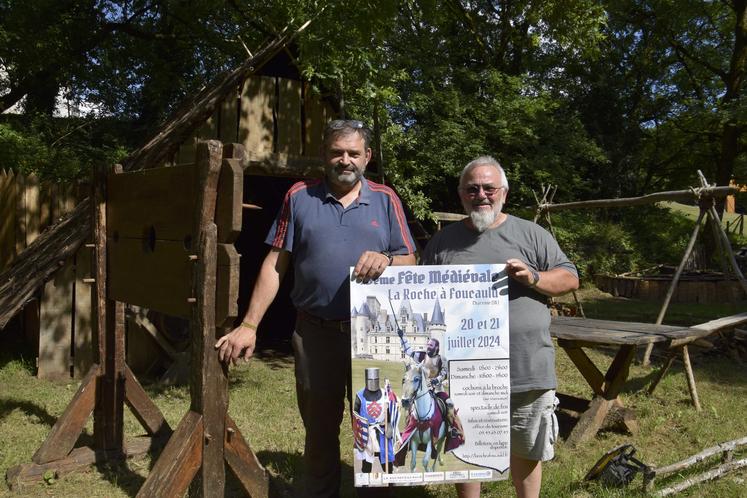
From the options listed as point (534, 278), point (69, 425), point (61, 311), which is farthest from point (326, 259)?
point (61, 311)

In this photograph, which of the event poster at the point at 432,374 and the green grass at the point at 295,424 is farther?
the green grass at the point at 295,424

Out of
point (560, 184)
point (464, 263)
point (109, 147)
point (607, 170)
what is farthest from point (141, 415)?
point (607, 170)

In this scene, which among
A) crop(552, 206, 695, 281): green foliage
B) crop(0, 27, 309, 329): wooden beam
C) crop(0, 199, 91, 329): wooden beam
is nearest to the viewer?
crop(0, 199, 91, 329): wooden beam

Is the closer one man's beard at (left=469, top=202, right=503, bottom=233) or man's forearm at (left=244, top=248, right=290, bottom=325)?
man's beard at (left=469, top=202, right=503, bottom=233)

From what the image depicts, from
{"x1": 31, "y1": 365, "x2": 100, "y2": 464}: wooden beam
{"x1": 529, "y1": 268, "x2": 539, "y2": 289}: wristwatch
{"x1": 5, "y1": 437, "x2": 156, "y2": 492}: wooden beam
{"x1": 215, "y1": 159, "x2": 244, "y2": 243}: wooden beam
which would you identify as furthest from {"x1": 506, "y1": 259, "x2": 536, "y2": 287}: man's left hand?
{"x1": 5, "y1": 437, "x2": 156, "y2": 492}: wooden beam

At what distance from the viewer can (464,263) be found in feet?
9.93

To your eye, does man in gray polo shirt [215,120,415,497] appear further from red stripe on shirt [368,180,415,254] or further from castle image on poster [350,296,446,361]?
castle image on poster [350,296,446,361]

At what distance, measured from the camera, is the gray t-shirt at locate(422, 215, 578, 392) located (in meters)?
2.99

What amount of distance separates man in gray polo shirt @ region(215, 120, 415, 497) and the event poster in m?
0.23

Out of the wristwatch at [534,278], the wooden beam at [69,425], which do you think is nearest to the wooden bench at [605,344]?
the wristwatch at [534,278]

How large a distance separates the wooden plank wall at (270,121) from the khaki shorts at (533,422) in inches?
203

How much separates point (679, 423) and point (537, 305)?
12.4 feet

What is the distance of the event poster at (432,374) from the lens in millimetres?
2900

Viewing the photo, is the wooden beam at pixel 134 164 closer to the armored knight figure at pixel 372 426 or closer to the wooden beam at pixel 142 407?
the wooden beam at pixel 142 407
